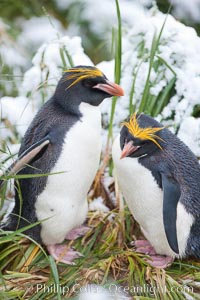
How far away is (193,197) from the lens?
2990mm

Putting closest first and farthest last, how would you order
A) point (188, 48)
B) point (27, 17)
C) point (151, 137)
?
point (151, 137) < point (188, 48) < point (27, 17)

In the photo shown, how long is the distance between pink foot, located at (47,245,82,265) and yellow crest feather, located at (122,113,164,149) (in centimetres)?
59

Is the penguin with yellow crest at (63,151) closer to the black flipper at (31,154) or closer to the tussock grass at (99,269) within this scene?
the black flipper at (31,154)

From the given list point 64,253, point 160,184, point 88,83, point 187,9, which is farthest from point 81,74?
point 187,9

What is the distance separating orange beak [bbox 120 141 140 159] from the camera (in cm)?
282

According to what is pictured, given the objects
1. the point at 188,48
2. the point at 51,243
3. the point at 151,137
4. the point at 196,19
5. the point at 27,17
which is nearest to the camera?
the point at 151,137

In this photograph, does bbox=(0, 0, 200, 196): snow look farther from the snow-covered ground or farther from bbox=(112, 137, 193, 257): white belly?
bbox=(112, 137, 193, 257): white belly

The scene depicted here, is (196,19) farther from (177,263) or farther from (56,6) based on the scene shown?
(177,263)

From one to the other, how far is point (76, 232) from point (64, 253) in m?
0.15

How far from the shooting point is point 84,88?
9.83ft

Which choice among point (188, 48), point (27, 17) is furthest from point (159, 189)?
point (27, 17)

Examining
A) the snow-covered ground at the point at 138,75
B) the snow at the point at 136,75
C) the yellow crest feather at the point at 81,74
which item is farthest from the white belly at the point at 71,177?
the snow-covered ground at the point at 138,75

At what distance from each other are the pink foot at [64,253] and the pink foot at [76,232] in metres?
0.06

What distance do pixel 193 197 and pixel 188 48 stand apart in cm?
110
